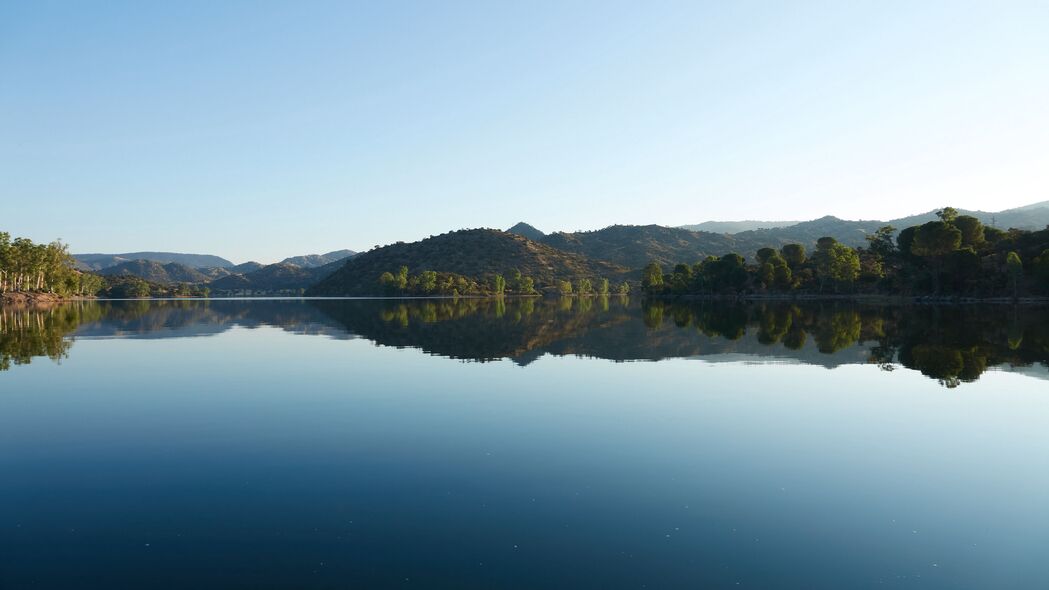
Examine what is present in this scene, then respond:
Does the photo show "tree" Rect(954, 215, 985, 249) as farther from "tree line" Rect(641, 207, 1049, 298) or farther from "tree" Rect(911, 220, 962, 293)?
"tree" Rect(911, 220, 962, 293)

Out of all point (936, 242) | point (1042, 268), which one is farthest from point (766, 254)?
point (1042, 268)

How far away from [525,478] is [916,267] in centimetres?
16212

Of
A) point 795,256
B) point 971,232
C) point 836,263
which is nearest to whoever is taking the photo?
point 971,232

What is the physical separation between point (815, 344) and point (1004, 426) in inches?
1013

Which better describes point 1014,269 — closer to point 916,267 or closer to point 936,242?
point 936,242

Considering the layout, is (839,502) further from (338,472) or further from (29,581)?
(29,581)

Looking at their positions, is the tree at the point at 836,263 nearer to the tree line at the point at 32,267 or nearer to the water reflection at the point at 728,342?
the water reflection at the point at 728,342

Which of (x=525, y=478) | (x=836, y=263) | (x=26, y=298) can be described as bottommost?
(x=836, y=263)

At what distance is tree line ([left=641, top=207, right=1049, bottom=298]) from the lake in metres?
119

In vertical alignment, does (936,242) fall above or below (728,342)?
above

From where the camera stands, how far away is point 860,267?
552 ft

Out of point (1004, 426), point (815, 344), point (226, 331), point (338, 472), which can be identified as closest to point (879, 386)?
point (1004, 426)

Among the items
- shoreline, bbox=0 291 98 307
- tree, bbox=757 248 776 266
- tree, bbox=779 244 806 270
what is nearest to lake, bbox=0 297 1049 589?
shoreline, bbox=0 291 98 307

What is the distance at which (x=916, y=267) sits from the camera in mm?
145125
